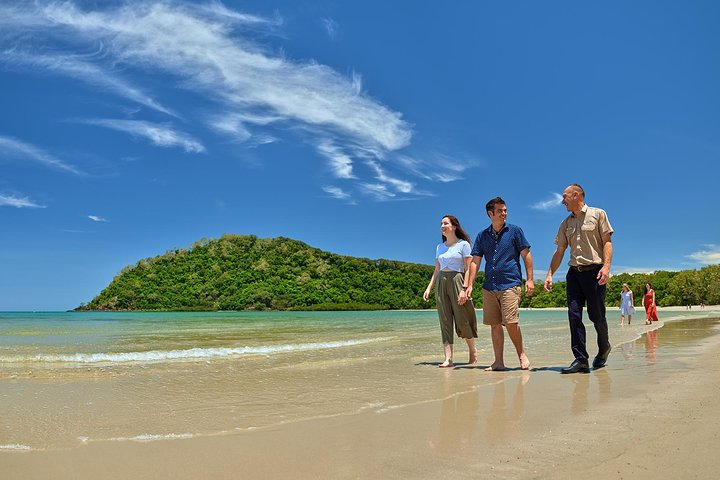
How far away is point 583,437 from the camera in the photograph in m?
2.87

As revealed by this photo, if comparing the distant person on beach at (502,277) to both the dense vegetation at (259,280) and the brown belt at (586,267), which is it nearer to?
the brown belt at (586,267)

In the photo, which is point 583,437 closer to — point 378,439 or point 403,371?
point 378,439

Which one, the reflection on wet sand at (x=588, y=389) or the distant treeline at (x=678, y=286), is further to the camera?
the distant treeline at (x=678, y=286)

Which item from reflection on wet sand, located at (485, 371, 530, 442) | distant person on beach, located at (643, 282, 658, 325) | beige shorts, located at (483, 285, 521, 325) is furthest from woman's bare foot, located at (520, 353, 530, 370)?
distant person on beach, located at (643, 282, 658, 325)

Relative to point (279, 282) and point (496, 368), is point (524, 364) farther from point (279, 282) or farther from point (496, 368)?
point (279, 282)

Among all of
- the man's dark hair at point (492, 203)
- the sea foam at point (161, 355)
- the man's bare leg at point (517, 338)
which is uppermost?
the man's dark hair at point (492, 203)

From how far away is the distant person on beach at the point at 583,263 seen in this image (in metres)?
5.73

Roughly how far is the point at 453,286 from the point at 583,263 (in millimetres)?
1600

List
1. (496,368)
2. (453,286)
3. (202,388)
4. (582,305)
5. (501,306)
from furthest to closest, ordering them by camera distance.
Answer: (453,286) → (501,306) → (496,368) → (582,305) → (202,388)

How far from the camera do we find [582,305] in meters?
5.93

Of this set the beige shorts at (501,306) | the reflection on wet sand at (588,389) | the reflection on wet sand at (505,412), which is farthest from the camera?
the beige shorts at (501,306)

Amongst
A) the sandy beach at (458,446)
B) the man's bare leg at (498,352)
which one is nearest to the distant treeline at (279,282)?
the man's bare leg at (498,352)

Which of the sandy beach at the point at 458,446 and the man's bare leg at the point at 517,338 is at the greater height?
the man's bare leg at the point at 517,338

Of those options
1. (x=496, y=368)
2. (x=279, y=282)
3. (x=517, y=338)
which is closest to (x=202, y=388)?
(x=496, y=368)
